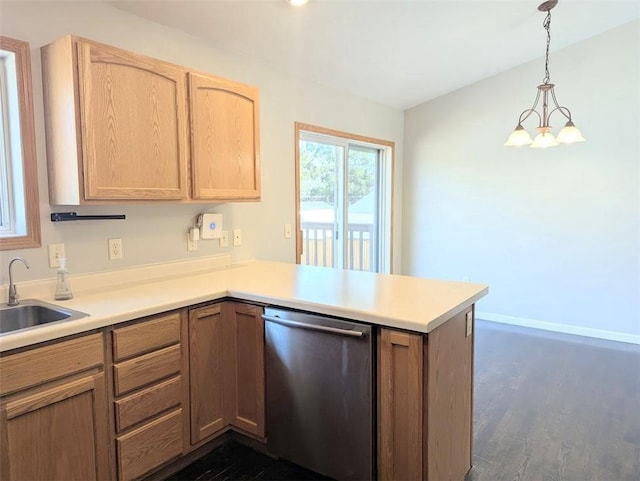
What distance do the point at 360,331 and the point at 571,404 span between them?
1945 mm

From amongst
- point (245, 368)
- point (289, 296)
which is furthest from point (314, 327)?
point (245, 368)

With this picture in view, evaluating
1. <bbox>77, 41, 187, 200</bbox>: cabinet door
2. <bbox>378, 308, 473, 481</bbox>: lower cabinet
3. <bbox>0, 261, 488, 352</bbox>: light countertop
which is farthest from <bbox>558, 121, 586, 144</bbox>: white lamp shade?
<bbox>77, 41, 187, 200</bbox>: cabinet door

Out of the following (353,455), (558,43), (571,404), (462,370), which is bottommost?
(571,404)

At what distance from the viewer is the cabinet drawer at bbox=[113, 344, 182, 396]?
6.18 feet

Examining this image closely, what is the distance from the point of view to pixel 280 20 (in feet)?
8.89

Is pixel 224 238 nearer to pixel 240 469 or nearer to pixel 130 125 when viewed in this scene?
pixel 130 125

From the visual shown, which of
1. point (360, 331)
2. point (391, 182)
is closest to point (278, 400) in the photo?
point (360, 331)

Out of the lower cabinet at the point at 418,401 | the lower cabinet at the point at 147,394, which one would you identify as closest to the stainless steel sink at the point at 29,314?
the lower cabinet at the point at 147,394

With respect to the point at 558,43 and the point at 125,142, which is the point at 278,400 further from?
the point at 558,43

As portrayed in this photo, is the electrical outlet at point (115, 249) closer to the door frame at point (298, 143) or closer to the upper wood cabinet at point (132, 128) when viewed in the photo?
the upper wood cabinet at point (132, 128)

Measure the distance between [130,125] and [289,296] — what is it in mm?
1111

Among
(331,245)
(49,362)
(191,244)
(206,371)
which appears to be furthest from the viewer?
(331,245)

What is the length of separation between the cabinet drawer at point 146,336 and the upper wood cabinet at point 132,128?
61cm

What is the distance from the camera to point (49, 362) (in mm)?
1640
